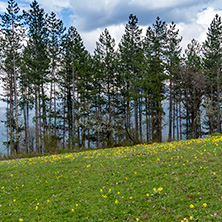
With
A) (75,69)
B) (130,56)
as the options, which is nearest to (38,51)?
(75,69)

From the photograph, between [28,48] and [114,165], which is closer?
[114,165]

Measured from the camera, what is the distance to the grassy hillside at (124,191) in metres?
5.88

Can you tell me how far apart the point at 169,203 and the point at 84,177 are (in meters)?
5.52

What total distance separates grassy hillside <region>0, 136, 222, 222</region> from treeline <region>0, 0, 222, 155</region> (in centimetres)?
1483

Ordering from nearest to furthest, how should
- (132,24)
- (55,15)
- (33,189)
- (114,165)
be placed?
(33,189), (114,165), (55,15), (132,24)

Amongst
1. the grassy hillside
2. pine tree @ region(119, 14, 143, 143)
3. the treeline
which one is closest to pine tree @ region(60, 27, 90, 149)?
the treeline

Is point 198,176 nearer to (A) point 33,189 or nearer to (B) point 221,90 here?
(A) point 33,189

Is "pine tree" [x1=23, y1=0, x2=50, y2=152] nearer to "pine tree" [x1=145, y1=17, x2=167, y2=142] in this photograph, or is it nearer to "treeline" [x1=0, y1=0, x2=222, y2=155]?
"treeline" [x1=0, y1=0, x2=222, y2=155]

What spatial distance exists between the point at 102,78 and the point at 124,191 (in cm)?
2874

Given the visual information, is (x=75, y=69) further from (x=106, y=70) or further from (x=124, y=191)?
(x=124, y=191)

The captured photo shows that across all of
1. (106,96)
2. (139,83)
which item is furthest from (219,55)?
(106,96)

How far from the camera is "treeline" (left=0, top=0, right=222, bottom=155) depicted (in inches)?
1121

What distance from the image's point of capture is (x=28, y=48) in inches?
1239

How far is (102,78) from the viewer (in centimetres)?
3466
